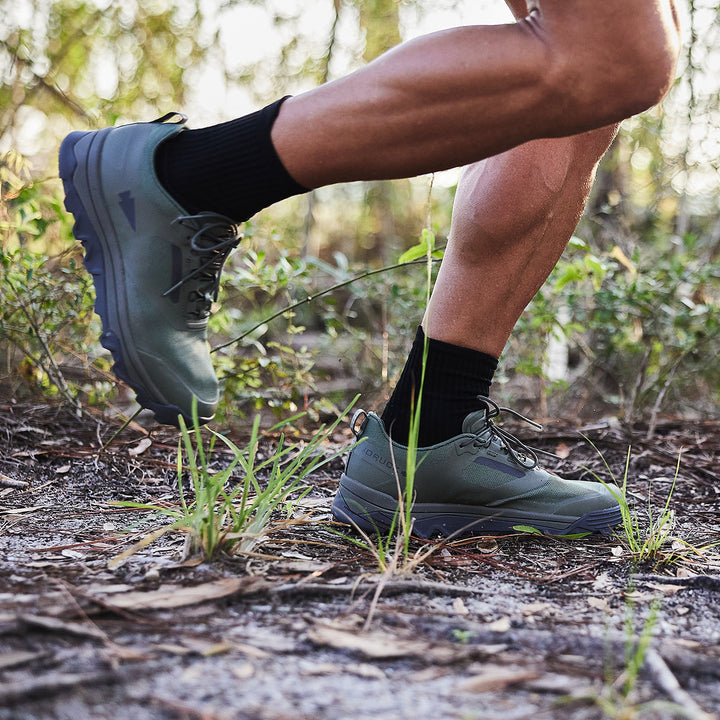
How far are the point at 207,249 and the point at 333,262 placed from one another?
662cm

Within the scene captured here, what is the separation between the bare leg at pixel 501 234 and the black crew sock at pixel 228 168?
434 mm

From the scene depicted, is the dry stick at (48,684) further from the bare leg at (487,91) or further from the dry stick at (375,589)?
the bare leg at (487,91)

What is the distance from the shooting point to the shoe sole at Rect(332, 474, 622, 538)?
148cm

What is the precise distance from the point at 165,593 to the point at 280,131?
737mm

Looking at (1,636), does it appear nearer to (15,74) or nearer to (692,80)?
(692,80)

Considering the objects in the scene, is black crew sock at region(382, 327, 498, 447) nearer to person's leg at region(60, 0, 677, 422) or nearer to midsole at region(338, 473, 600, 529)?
midsole at region(338, 473, 600, 529)

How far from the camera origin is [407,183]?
788 centimetres

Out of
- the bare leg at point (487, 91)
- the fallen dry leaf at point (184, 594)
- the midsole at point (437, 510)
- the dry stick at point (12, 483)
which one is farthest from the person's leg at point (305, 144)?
the dry stick at point (12, 483)

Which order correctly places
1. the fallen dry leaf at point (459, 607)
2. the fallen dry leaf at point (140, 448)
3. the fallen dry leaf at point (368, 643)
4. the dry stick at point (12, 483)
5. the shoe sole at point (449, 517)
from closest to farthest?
the fallen dry leaf at point (368, 643), the fallen dry leaf at point (459, 607), the shoe sole at point (449, 517), the dry stick at point (12, 483), the fallen dry leaf at point (140, 448)

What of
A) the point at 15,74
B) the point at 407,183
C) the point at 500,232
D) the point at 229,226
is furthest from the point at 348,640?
the point at 407,183

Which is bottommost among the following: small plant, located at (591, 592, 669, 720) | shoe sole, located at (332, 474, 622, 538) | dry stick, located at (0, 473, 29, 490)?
shoe sole, located at (332, 474, 622, 538)

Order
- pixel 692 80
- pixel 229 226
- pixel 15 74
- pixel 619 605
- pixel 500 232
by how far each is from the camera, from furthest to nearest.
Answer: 1. pixel 15 74
2. pixel 692 80
3. pixel 500 232
4. pixel 229 226
5. pixel 619 605

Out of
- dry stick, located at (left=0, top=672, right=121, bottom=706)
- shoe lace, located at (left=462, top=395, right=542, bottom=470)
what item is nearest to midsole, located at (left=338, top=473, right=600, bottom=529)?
shoe lace, located at (left=462, top=395, right=542, bottom=470)

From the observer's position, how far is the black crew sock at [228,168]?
4.04 ft
